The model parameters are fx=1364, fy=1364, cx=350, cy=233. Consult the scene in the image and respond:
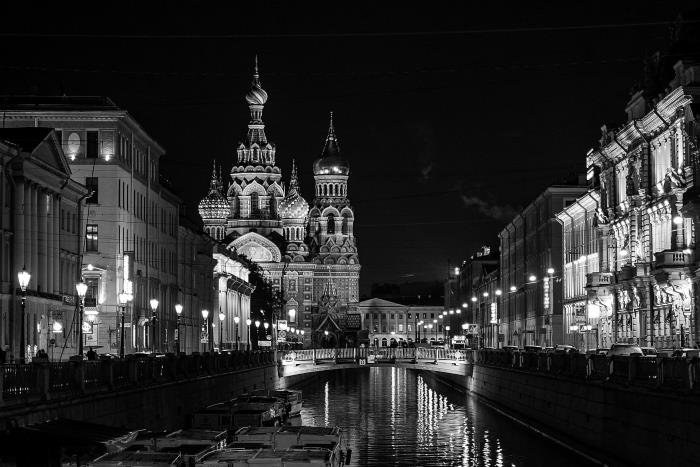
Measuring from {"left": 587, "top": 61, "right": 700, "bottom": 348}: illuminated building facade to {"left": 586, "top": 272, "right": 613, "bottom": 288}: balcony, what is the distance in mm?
197

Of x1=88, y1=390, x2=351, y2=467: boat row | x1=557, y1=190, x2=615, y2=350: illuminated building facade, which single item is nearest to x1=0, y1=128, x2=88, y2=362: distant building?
x1=88, y1=390, x2=351, y2=467: boat row

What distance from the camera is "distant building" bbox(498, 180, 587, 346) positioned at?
125 meters

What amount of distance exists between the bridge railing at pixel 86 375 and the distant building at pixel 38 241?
283 inches

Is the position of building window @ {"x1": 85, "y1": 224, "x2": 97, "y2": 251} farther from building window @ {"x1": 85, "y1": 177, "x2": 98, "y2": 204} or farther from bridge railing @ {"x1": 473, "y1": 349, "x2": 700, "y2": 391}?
bridge railing @ {"x1": 473, "y1": 349, "x2": 700, "y2": 391}

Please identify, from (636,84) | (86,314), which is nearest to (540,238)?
(636,84)

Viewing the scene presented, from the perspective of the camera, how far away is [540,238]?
135250 mm

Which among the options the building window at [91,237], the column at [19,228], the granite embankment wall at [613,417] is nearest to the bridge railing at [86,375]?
the column at [19,228]

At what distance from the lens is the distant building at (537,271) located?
125m

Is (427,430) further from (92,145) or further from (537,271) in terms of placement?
(537,271)

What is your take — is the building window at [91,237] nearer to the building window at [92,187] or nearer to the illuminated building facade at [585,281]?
the building window at [92,187]

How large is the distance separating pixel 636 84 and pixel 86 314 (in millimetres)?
38161

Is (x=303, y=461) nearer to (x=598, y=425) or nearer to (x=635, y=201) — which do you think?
(x=598, y=425)

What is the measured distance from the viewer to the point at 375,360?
12231 cm

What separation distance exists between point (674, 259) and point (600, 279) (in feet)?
67.9
